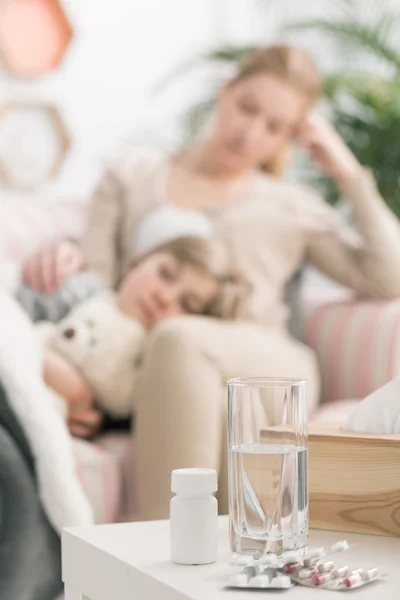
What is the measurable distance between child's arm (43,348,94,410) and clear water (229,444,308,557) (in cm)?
111

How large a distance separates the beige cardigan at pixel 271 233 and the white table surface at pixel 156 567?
136 cm

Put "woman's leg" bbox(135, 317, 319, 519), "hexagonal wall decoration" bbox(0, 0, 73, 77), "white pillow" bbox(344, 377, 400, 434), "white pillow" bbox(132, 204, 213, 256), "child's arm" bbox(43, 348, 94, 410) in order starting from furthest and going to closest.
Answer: "hexagonal wall decoration" bbox(0, 0, 73, 77), "white pillow" bbox(132, 204, 213, 256), "child's arm" bbox(43, 348, 94, 410), "woman's leg" bbox(135, 317, 319, 519), "white pillow" bbox(344, 377, 400, 434)

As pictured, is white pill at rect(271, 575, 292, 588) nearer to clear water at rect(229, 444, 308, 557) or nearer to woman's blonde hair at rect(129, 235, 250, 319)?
clear water at rect(229, 444, 308, 557)

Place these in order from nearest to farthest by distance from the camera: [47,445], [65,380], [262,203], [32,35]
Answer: [47,445] < [65,380] < [262,203] < [32,35]

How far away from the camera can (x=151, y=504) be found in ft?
5.33

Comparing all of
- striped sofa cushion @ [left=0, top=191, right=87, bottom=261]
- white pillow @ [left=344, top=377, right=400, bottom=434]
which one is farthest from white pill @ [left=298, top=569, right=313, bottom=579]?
striped sofa cushion @ [left=0, top=191, right=87, bottom=261]

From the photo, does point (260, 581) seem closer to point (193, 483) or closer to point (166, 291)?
point (193, 483)

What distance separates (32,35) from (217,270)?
1.16 m

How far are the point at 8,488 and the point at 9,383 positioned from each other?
0.51 feet

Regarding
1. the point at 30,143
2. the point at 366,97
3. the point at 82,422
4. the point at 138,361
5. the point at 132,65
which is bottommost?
the point at 82,422

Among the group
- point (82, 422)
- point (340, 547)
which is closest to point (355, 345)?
point (82, 422)

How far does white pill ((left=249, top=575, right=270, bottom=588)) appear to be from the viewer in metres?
0.63

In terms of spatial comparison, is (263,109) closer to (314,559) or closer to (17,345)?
(17,345)

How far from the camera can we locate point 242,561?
0.69 m
